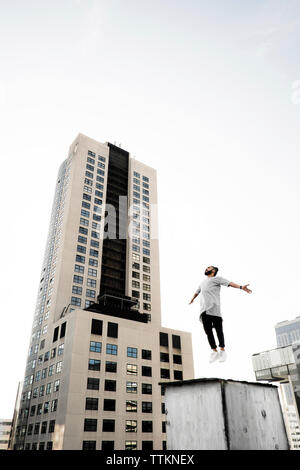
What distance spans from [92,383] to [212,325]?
53602 mm

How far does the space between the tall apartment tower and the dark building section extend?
0.28 m

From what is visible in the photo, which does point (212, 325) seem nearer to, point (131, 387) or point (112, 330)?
point (112, 330)

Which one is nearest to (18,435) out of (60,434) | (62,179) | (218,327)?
(60,434)

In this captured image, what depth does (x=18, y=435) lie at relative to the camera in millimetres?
62344

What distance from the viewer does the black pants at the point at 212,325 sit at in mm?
5898

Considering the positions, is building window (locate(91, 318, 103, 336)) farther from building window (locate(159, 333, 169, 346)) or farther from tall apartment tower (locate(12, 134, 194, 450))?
building window (locate(159, 333, 169, 346))

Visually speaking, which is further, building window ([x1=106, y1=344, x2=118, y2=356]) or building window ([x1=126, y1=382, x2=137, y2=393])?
building window ([x1=106, y1=344, x2=118, y2=356])

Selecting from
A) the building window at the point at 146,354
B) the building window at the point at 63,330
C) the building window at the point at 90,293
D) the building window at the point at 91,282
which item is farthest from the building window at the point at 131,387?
the building window at the point at 91,282

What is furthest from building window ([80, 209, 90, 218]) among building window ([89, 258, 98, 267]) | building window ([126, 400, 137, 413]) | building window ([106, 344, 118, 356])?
building window ([126, 400, 137, 413])

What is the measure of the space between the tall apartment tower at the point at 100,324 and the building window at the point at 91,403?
0.15 meters

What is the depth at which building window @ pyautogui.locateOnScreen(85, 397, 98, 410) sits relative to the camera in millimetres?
50781

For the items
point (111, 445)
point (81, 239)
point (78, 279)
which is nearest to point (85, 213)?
point (81, 239)

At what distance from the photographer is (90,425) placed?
49.8 m
